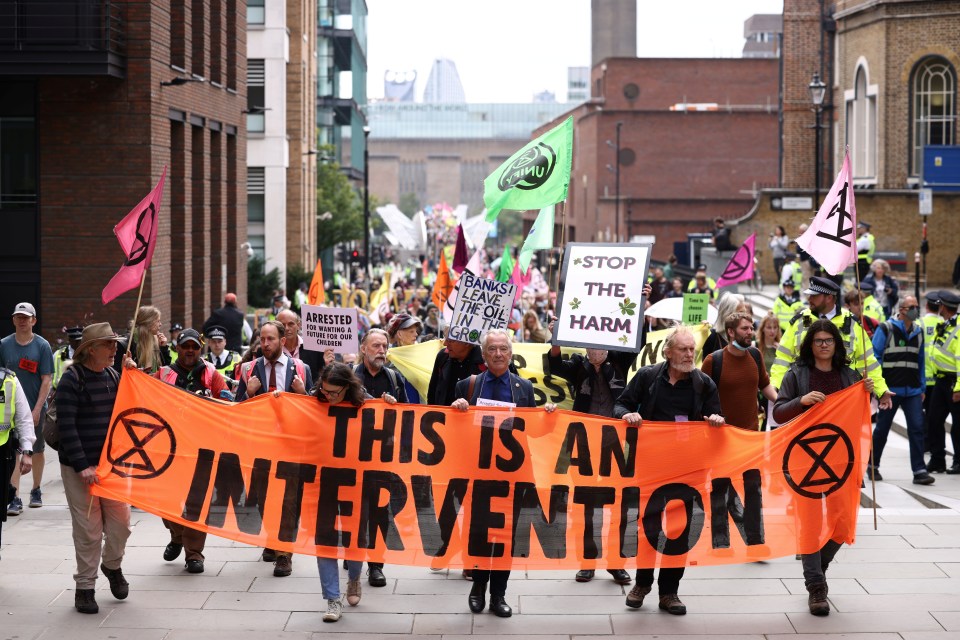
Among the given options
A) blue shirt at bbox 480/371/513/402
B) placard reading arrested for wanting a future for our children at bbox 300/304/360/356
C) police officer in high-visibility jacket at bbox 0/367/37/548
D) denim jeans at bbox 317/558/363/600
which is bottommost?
denim jeans at bbox 317/558/363/600

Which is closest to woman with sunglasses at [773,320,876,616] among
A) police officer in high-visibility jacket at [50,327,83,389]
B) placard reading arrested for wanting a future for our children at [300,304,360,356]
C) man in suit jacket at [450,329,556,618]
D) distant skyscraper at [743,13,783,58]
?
man in suit jacket at [450,329,556,618]

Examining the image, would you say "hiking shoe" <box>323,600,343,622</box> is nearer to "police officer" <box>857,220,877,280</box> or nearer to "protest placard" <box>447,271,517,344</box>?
"protest placard" <box>447,271,517,344</box>

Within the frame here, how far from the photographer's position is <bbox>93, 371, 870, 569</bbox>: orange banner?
908 centimetres

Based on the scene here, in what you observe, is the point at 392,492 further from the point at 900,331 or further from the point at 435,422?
the point at 900,331

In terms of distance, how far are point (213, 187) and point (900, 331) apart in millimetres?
17241

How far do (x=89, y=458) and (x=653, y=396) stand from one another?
11.8 ft

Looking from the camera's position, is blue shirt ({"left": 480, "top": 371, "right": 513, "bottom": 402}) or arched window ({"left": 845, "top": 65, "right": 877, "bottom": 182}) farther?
arched window ({"left": 845, "top": 65, "right": 877, "bottom": 182})

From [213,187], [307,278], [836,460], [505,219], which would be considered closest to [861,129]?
[307,278]

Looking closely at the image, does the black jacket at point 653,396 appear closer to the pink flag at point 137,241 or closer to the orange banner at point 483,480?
the orange banner at point 483,480

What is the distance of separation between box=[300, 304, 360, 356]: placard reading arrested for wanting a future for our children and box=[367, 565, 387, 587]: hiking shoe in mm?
3576

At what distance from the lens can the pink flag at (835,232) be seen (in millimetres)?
10250

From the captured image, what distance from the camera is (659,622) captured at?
8852 millimetres

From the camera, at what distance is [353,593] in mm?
9250

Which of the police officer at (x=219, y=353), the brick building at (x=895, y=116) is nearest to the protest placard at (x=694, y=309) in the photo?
the police officer at (x=219, y=353)
